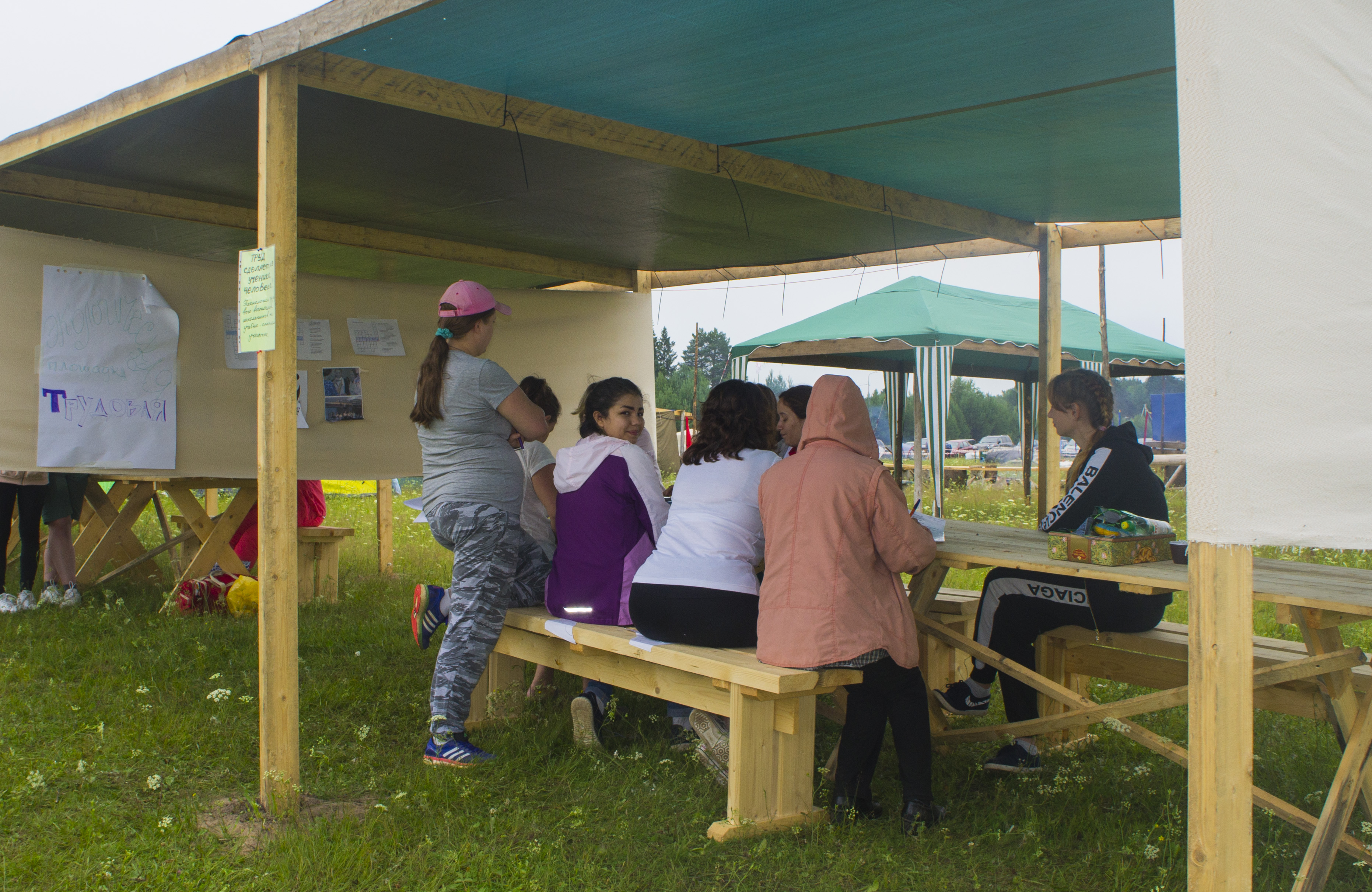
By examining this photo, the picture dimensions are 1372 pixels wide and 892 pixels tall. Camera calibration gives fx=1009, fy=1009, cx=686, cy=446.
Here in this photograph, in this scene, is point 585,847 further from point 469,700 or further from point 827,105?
point 827,105

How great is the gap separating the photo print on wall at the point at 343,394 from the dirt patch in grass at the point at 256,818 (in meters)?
3.33

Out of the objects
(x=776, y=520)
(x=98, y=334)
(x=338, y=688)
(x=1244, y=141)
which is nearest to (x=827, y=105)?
→ (x=776, y=520)

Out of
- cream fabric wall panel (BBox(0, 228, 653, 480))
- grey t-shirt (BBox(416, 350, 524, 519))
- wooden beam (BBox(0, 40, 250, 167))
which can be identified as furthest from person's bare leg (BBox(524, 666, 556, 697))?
wooden beam (BBox(0, 40, 250, 167))

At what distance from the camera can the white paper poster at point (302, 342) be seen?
19.0ft

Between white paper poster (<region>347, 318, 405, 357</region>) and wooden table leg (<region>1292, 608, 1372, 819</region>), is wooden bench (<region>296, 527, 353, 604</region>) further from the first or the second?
wooden table leg (<region>1292, 608, 1372, 819</region>)

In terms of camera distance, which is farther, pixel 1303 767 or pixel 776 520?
pixel 1303 767

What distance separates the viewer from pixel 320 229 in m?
6.02

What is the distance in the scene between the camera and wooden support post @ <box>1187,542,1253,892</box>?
6.02ft

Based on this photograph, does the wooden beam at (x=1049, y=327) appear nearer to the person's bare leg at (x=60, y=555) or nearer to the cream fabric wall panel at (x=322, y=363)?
the cream fabric wall panel at (x=322, y=363)

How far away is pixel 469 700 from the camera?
3756 mm

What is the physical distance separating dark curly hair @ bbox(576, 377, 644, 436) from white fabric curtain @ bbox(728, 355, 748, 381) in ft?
23.4

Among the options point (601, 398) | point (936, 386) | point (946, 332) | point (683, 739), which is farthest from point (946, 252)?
point (683, 739)

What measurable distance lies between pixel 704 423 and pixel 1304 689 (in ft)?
6.81

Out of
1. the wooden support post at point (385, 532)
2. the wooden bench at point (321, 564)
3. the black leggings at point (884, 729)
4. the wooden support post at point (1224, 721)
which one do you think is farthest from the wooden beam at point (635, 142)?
the wooden support post at point (385, 532)
